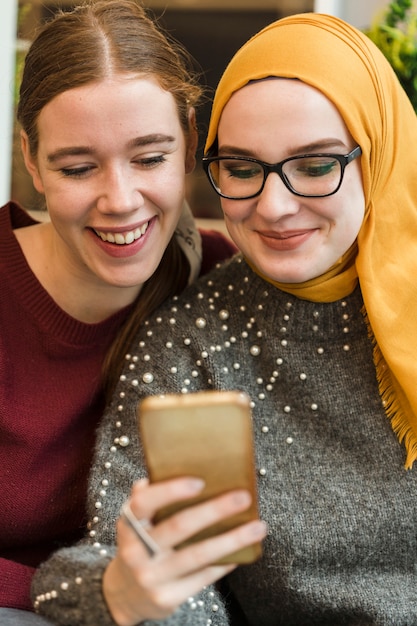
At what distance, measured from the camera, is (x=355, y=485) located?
4.36 ft

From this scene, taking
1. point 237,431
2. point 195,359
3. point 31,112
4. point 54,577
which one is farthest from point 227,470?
point 31,112

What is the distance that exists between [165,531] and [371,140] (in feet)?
2.15

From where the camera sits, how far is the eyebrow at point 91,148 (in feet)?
4.36

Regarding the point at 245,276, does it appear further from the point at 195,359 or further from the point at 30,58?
the point at 30,58

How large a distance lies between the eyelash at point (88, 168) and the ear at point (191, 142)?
98 millimetres

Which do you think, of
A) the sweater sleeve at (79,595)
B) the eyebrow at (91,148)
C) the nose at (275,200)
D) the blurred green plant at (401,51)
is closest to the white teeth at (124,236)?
the eyebrow at (91,148)

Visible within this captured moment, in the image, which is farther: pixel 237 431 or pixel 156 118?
pixel 156 118

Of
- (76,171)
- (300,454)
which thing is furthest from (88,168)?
(300,454)

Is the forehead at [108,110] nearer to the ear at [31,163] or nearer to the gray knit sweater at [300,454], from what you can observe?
the ear at [31,163]

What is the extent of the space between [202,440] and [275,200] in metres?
0.45

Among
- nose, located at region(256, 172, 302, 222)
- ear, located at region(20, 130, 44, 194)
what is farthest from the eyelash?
nose, located at region(256, 172, 302, 222)

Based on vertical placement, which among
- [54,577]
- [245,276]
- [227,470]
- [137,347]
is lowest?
[54,577]

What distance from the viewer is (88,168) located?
136 cm

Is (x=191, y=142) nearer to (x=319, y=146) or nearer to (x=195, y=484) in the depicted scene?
(x=319, y=146)
